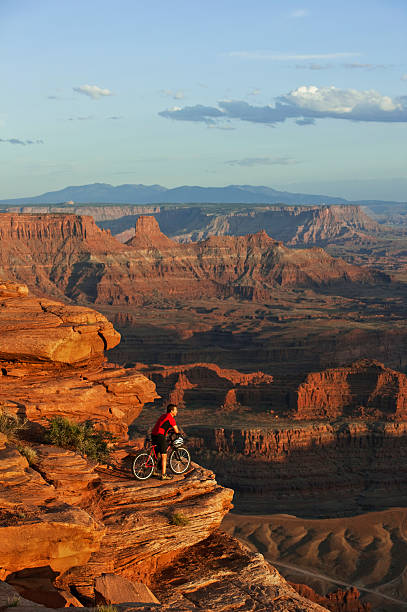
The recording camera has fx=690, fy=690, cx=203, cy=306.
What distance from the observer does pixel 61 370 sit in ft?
92.4

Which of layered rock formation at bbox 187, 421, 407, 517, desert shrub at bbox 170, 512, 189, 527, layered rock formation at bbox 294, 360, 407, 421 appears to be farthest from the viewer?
layered rock formation at bbox 294, 360, 407, 421

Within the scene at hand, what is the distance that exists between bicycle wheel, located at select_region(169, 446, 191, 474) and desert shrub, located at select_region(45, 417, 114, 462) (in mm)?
2159

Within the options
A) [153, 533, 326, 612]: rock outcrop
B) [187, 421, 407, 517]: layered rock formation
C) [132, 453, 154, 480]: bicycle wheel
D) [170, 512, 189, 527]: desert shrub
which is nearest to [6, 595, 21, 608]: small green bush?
[153, 533, 326, 612]: rock outcrop

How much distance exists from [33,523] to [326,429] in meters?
50.5

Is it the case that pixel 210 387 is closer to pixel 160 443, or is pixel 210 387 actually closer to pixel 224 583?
pixel 160 443

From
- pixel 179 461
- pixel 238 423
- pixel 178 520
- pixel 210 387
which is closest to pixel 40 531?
pixel 178 520

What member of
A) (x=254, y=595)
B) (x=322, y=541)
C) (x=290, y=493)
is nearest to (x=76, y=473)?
(x=254, y=595)

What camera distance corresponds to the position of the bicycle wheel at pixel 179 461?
19.3m

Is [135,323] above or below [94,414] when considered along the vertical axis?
below

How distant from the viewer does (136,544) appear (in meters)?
16.6

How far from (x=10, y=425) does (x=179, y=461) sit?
203 inches

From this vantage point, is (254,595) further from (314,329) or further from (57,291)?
(57,291)

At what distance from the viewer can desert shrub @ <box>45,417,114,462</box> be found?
66.0 ft

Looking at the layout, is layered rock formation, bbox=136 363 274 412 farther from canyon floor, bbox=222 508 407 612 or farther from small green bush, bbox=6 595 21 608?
small green bush, bbox=6 595 21 608
